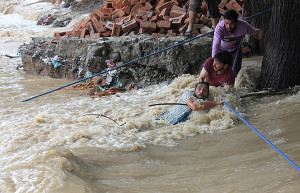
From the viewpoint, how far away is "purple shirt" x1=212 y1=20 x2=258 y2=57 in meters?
4.62

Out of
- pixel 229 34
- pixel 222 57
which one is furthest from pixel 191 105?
pixel 229 34

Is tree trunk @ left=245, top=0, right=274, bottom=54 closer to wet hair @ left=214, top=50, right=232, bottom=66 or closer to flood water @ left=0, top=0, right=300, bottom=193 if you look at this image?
flood water @ left=0, top=0, right=300, bottom=193

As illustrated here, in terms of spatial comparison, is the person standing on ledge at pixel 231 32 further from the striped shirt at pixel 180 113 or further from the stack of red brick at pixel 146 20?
the stack of red brick at pixel 146 20

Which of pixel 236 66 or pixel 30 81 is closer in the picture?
pixel 236 66

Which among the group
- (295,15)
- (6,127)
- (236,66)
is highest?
(295,15)

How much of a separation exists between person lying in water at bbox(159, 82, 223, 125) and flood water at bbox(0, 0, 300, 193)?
12cm

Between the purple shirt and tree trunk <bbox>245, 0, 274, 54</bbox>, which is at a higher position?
tree trunk <bbox>245, 0, 274, 54</bbox>

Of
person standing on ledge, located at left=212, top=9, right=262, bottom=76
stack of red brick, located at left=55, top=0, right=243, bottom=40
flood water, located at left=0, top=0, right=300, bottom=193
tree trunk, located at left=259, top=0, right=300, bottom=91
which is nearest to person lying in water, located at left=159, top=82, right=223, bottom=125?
flood water, located at left=0, top=0, right=300, bottom=193

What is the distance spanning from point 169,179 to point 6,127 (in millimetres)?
2754

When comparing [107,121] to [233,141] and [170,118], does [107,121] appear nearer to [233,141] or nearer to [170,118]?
[170,118]

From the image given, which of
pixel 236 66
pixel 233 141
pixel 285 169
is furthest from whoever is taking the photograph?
pixel 236 66

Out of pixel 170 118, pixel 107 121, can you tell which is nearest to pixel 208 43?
pixel 170 118

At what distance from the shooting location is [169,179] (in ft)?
8.38

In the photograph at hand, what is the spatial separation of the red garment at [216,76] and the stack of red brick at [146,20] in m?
2.18
